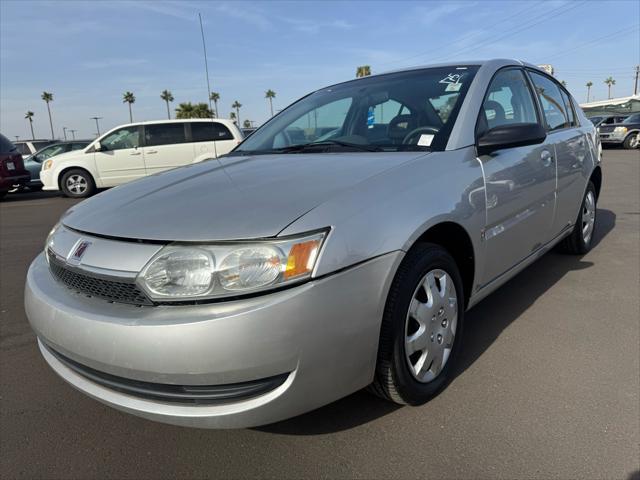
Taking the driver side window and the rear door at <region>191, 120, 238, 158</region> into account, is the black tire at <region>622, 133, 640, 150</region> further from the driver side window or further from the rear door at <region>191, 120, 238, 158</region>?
the driver side window

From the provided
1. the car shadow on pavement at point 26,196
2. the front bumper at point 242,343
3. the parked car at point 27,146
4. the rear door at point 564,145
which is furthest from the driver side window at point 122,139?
the front bumper at point 242,343

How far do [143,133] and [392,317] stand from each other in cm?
1033

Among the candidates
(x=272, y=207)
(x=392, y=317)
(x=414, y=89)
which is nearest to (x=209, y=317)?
(x=272, y=207)

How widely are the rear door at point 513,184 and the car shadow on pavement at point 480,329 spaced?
399 millimetres

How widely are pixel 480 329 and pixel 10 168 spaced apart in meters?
11.7

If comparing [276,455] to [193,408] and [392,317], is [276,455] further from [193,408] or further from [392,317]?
[392,317]

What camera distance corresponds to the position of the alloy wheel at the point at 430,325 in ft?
6.60

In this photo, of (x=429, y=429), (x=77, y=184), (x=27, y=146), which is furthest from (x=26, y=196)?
(x=429, y=429)

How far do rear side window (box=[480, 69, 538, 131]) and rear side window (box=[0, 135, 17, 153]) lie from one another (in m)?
11.8

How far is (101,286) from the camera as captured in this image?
1.73 m

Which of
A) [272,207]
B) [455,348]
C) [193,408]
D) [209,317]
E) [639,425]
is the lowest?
[639,425]

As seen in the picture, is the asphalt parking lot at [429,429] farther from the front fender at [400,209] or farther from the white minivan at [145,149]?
the white minivan at [145,149]

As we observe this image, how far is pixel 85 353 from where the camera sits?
66.2 inches

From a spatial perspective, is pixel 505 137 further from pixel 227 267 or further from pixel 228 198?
pixel 227 267
